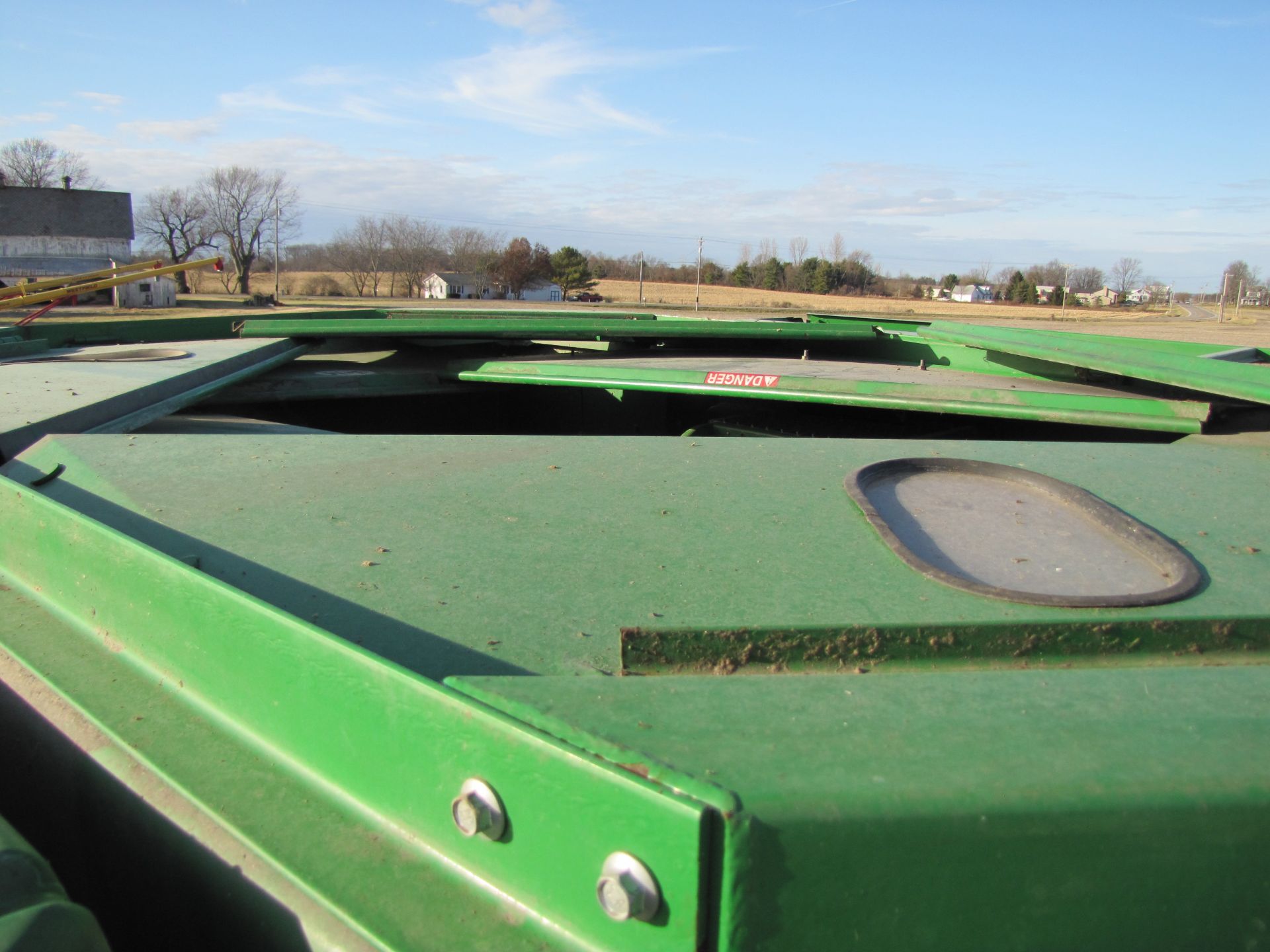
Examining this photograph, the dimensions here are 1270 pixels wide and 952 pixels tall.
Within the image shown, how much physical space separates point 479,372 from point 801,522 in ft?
8.13

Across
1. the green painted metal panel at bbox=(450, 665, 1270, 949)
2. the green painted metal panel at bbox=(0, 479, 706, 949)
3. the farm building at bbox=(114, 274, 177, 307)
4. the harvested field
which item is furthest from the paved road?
the green painted metal panel at bbox=(0, 479, 706, 949)

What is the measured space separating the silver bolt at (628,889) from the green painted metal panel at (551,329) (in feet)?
11.4

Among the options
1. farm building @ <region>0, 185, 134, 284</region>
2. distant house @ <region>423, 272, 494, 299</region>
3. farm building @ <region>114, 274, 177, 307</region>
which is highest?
farm building @ <region>0, 185, 134, 284</region>

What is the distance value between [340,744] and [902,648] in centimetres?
68

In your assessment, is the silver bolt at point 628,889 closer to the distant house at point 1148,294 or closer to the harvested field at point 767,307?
the harvested field at point 767,307

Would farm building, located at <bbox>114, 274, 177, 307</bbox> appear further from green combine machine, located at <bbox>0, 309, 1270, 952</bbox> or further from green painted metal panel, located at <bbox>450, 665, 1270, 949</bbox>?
A: green painted metal panel, located at <bbox>450, 665, 1270, 949</bbox>

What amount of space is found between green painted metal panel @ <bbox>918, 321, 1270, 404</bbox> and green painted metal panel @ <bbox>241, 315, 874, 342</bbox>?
1020 millimetres

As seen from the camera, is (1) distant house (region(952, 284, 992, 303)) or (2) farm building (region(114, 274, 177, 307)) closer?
(2) farm building (region(114, 274, 177, 307))

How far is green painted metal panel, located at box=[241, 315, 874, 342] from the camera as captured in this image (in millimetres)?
4176

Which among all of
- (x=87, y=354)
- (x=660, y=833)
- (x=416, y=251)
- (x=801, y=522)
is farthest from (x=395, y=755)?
(x=416, y=251)

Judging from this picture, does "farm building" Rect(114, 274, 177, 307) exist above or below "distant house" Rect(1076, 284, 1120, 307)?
below

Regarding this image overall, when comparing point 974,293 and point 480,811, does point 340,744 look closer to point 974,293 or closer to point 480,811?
point 480,811

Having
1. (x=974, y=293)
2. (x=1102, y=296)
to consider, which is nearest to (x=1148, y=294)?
(x=1102, y=296)

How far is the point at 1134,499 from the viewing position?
1.73 metres
